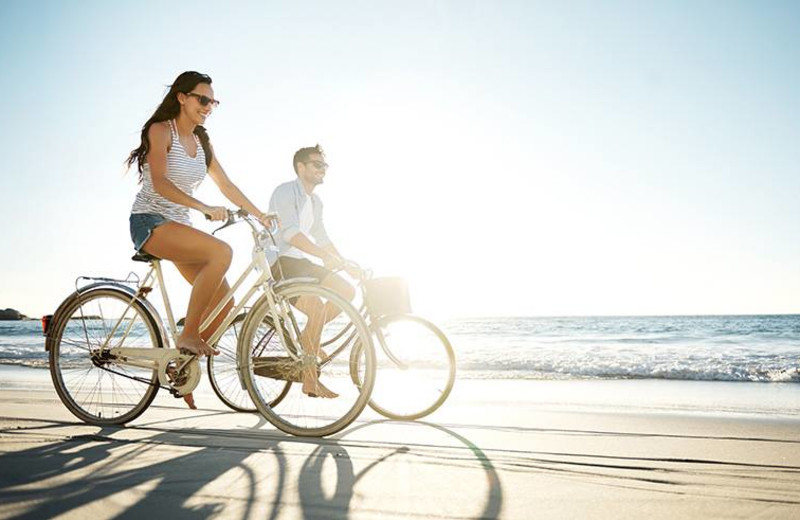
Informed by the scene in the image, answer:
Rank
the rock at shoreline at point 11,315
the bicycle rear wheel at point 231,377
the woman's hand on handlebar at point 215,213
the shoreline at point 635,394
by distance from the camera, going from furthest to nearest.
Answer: the rock at shoreline at point 11,315
the shoreline at point 635,394
the bicycle rear wheel at point 231,377
the woman's hand on handlebar at point 215,213

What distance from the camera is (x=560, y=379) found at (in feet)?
26.0

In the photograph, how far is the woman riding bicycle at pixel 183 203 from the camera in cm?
338

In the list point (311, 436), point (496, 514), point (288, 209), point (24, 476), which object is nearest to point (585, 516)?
point (496, 514)

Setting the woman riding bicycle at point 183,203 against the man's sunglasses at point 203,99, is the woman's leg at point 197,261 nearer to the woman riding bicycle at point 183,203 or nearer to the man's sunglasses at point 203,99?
the woman riding bicycle at point 183,203

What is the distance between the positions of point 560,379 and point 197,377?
18.5 feet

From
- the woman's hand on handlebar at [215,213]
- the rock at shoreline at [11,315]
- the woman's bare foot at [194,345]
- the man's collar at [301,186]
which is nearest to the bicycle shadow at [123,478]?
the woman's bare foot at [194,345]

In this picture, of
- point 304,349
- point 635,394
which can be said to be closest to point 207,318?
point 304,349

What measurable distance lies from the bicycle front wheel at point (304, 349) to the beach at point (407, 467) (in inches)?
6.7

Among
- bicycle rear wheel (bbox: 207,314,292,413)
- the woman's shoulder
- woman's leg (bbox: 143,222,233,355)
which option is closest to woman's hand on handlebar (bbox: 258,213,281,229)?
woman's leg (bbox: 143,222,233,355)

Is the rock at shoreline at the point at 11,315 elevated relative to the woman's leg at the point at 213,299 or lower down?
lower down

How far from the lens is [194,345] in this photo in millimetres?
3395

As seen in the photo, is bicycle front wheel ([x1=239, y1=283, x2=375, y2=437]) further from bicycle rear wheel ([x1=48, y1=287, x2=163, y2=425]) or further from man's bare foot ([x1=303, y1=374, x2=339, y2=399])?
bicycle rear wheel ([x1=48, y1=287, x2=163, y2=425])

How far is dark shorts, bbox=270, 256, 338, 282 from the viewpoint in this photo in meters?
4.32

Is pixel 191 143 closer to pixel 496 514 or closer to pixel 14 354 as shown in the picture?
pixel 496 514
